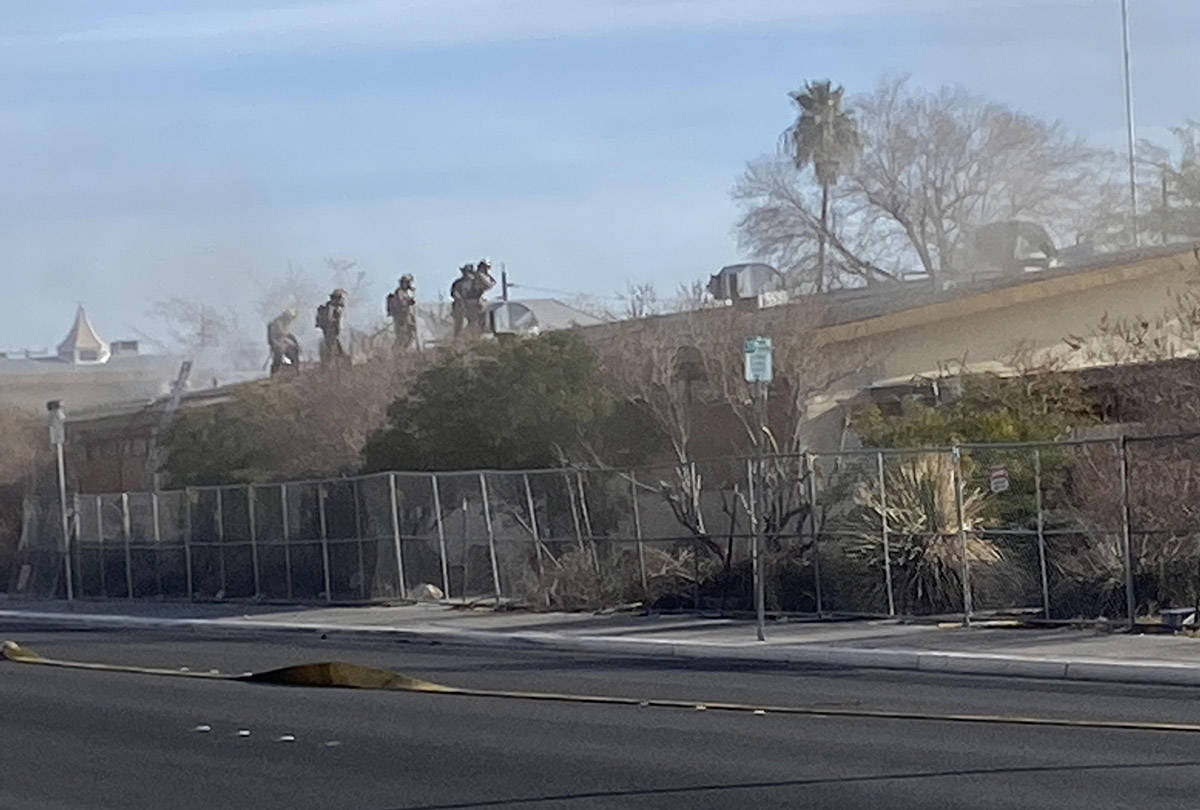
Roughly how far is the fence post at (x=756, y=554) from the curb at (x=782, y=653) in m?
0.64

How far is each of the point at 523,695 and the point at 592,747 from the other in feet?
12.3

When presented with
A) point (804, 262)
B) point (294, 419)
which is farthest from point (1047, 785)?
point (804, 262)

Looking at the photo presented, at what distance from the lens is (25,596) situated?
40.1 meters

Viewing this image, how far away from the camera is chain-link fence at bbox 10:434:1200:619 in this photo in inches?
855

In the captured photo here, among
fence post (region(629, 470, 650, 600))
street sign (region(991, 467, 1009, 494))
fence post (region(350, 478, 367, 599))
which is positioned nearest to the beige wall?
fence post (region(629, 470, 650, 600))

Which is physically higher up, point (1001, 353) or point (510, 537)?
point (1001, 353)

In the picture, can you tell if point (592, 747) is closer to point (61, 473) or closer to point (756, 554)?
point (756, 554)

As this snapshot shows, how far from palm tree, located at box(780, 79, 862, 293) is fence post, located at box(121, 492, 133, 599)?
33796mm

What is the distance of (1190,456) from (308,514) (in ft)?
53.9

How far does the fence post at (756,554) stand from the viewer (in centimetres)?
2106

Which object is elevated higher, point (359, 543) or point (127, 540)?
point (127, 540)

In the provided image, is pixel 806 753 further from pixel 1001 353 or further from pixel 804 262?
pixel 804 262

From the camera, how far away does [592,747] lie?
44.2 ft

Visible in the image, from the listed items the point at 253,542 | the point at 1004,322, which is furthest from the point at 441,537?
the point at 1004,322
